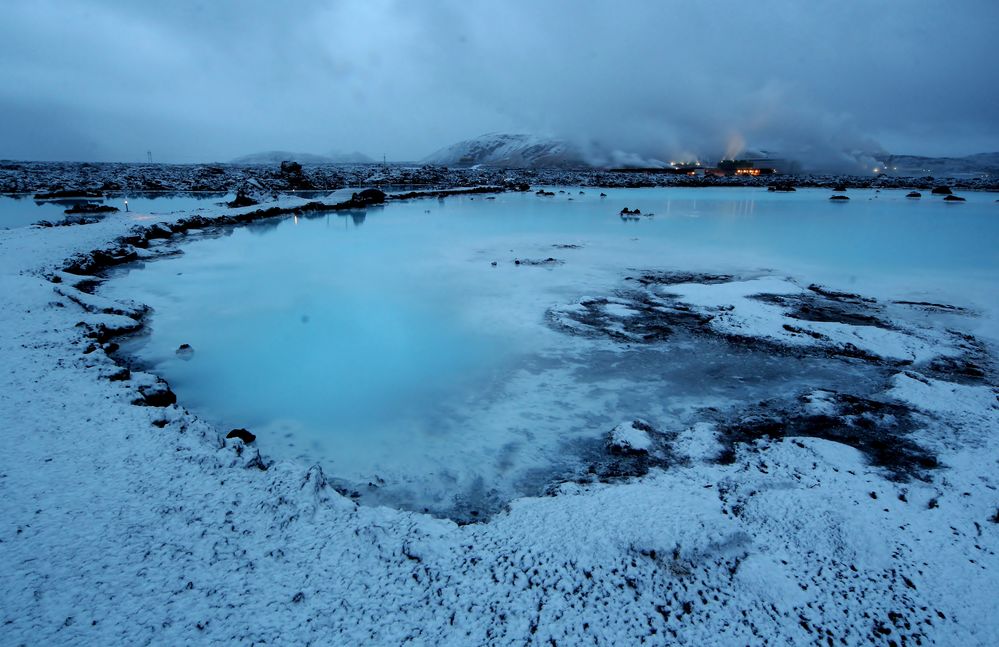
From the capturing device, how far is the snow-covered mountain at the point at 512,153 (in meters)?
134

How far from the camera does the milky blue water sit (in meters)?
5.35

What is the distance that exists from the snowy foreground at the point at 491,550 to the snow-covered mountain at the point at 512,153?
123 metres

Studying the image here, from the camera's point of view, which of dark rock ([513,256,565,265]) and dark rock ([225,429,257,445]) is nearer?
dark rock ([225,429,257,445])

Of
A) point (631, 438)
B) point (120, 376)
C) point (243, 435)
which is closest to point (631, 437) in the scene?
point (631, 438)

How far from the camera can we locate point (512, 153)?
157125 mm

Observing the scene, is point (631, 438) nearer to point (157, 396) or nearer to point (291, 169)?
point (157, 396)

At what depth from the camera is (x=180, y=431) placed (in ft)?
16.0

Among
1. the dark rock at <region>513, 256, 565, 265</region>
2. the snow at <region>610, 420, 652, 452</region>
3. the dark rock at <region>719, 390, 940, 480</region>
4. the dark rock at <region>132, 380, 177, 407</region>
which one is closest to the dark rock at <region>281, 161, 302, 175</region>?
the dark rock at <region>513, 256, 565, 265</region>

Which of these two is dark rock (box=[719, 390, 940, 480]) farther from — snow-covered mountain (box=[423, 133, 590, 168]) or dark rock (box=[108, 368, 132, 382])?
snow-covered mountain (box=[423, 133, 590, 168])

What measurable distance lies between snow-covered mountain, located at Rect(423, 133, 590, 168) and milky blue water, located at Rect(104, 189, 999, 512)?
362 feet

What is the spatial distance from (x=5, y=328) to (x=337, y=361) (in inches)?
180

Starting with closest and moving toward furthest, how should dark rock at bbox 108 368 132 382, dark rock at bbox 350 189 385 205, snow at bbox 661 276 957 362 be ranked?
1. dark rock at bbox 108 368 132 382
2. snow at bbox 661 276 957 362
3. dark rock at bbox 350 189 385 205

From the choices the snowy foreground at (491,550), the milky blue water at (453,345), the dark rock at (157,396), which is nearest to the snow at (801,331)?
the milky blue water at (453,345)

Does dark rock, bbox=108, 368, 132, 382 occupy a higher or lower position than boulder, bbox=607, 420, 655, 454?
higher
